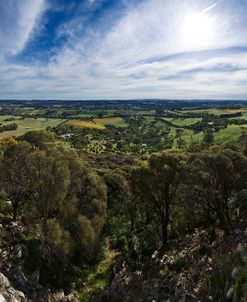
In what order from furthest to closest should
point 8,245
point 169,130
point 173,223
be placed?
1. point 169,130
2. point 173,223
3. point 8,245

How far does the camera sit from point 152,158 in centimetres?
2841

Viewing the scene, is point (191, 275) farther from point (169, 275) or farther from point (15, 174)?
point (15, 174)

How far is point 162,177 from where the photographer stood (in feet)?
90.7

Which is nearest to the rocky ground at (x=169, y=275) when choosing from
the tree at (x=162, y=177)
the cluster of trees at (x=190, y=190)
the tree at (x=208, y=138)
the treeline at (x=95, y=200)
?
the treeline at (x=95, y=200)

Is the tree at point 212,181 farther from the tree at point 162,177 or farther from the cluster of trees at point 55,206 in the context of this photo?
the cluster of trees at point 55,206

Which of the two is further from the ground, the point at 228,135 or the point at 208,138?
the point at 228,135

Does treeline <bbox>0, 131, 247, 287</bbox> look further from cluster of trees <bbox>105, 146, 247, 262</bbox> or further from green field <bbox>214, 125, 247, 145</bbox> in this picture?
green field <bbox>214, 125, 247, 145</bbox>

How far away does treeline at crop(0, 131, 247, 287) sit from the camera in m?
25.6

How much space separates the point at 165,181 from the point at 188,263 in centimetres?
742

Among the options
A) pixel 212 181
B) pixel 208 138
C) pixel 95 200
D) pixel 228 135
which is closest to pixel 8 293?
pixel 95 200

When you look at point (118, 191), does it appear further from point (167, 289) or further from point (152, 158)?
point (167, 289)

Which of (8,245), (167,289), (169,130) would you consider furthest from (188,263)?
(169,130)

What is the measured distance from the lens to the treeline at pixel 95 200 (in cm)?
2564

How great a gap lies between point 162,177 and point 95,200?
25.2 ft
